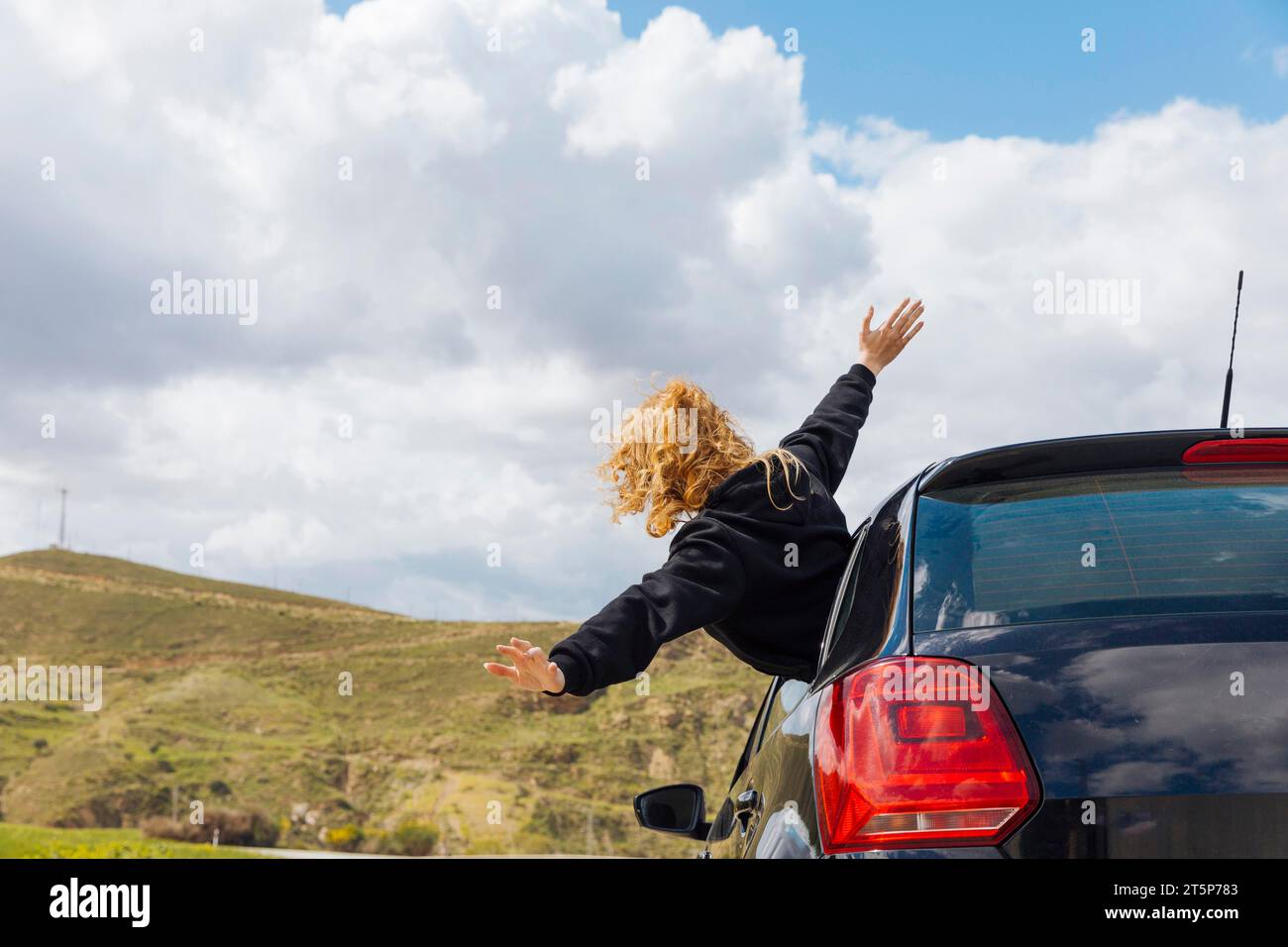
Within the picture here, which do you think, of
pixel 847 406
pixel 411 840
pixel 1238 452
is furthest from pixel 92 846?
pixel 411 840

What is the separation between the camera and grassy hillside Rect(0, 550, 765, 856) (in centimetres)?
6197

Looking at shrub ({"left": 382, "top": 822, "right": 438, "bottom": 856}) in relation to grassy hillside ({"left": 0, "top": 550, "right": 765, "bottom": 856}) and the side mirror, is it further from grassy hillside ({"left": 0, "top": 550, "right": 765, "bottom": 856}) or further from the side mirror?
the side mirror

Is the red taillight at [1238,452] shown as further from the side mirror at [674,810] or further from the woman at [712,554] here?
the side mirror at [674,810]

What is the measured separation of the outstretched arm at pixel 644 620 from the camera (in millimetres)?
3223

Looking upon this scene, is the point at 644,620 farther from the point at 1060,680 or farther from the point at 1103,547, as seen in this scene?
the point at 1060,680

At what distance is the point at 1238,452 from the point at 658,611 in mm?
1483

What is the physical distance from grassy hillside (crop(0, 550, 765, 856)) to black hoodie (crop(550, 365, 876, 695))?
5167cm

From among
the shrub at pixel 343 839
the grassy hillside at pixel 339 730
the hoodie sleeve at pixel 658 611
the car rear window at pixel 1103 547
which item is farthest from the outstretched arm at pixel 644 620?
the shrub at pixel 343 839

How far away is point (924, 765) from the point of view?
212 cm

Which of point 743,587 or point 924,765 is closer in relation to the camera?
point 924,765
